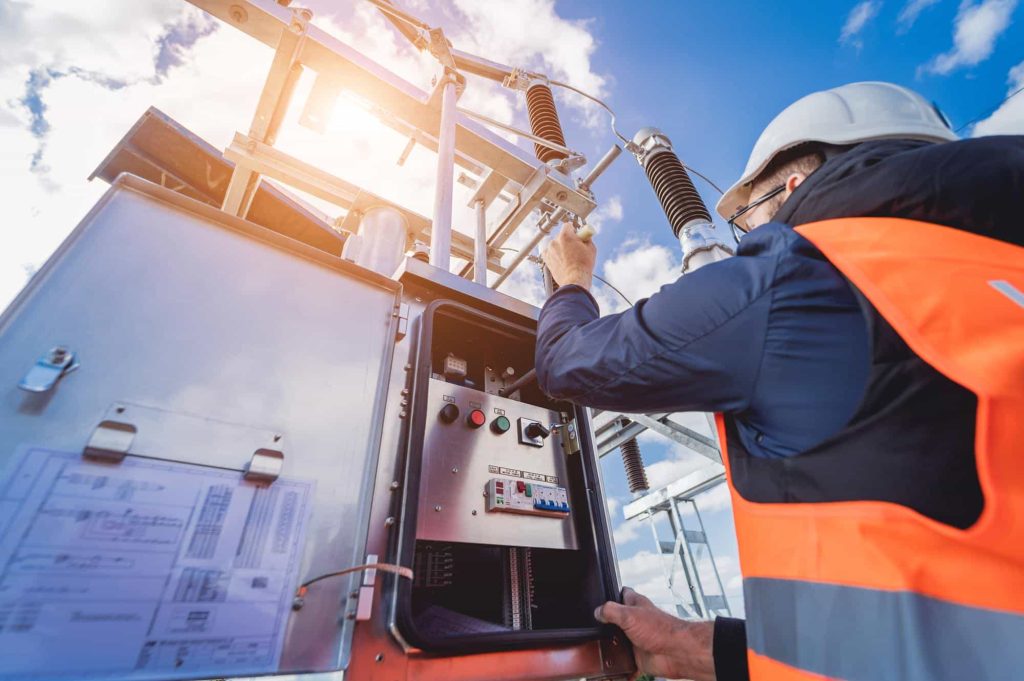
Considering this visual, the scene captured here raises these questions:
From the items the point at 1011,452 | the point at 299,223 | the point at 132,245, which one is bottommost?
the point at 1011,452

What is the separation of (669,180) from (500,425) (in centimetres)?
168

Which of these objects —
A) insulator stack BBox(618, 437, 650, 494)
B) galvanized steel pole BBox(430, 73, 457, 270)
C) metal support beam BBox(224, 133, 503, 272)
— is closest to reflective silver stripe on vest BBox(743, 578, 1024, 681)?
galvanized steel pole BBox(430, 73, 457, 270)

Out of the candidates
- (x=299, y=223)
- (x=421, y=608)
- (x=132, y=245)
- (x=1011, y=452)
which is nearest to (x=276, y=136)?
(x=299, y=223)

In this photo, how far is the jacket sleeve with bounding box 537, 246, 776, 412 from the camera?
758 millimetres

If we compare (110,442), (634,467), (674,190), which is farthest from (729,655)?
(634,467)

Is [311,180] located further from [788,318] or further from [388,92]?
[788,318]

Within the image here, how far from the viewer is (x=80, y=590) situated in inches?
24.6

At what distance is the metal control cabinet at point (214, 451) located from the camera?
2.13ft

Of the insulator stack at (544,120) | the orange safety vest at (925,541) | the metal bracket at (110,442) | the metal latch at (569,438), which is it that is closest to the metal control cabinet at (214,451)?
the metal bracket at (110,442)

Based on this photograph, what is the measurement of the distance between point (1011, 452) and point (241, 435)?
1.14 metres

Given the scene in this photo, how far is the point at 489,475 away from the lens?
1.25m

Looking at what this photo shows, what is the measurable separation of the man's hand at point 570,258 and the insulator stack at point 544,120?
1377 millimetres

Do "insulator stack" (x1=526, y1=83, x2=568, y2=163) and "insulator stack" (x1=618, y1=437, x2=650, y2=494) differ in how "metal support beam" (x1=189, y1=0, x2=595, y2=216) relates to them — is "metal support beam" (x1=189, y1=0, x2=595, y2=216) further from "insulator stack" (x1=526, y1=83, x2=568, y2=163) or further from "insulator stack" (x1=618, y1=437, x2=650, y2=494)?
"insulator stack" (x1=618, y1=437, x2=650, y2=494)

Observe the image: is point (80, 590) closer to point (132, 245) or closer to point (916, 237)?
point (132, 245)
